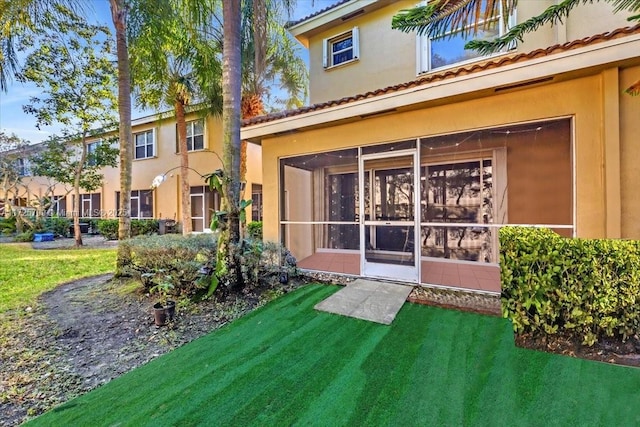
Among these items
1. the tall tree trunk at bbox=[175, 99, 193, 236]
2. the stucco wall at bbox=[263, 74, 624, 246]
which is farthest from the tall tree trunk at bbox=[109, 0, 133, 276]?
the tall tree trunk at bbox=[175, 99, 193, 236]

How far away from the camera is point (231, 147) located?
5504 millimetres

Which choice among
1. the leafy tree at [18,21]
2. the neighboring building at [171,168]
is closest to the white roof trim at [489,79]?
the leafy tree at [18,21]

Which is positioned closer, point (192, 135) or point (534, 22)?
point (534, 22)

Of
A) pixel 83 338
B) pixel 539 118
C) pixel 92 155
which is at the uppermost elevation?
pixel 92 155

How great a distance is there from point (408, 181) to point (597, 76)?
3.40 meters

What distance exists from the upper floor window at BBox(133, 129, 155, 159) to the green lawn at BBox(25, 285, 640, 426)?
1644 centimetres

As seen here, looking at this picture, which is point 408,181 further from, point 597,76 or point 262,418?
point 262,418

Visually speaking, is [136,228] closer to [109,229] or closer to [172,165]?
[109,229]

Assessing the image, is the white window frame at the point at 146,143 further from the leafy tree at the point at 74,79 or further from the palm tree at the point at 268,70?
the palm tree at the point at 268,70

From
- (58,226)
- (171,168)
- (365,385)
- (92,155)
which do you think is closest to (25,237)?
(58,226)

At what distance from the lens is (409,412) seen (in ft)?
7.98

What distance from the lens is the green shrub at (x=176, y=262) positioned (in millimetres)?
5102

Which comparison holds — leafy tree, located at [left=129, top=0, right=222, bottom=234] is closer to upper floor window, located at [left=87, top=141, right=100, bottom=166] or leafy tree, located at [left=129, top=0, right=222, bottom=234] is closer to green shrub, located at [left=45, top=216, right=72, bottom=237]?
upper floor window, located at [left=87, top=141, right=100, bottom=166]

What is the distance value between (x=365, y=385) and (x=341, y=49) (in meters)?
9.30
